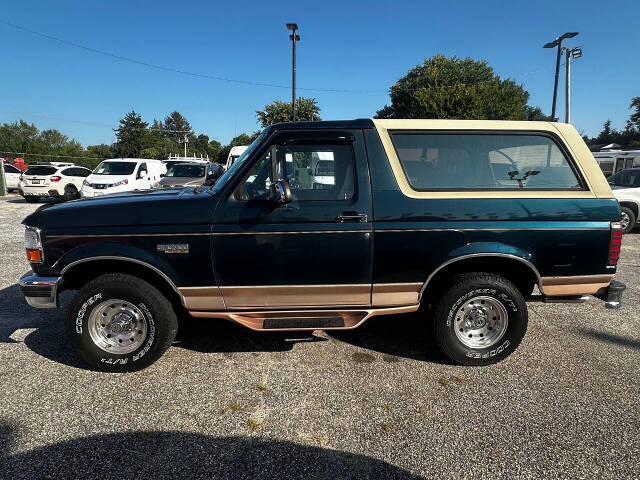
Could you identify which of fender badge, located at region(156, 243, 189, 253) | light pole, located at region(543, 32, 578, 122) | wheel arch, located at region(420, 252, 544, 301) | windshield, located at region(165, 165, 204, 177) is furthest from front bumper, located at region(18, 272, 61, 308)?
light pole, located at region(543, 32, 578, 122)

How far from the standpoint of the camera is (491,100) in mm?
34625

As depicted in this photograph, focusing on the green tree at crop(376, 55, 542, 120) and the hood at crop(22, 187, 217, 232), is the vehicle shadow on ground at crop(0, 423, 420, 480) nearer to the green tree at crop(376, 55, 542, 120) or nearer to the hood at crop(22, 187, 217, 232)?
the hood at crop(22, 187, 217, 232)

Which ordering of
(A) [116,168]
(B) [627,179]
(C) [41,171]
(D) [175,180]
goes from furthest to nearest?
(C) [41,171]
(A) [116,168]
(D) [175,180]
(B) [627,179]

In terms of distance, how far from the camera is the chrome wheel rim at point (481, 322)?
3.26m

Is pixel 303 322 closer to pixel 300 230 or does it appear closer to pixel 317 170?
pixel 300 230

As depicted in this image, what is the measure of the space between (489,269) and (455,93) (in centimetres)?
3408

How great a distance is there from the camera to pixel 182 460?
2215mm

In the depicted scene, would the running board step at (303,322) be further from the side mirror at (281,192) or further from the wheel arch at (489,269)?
the side mirror at (281,192)

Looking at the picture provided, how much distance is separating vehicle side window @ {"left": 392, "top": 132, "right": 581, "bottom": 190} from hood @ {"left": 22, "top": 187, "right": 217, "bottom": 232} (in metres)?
1.72

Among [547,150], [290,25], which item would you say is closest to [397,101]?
[290,25]

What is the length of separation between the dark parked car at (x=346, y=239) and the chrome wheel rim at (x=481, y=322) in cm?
2

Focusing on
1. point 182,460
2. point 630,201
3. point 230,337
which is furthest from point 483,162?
point 630,201

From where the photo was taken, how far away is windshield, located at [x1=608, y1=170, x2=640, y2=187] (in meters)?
9.89

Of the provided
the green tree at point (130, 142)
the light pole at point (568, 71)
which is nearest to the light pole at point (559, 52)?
the light pole at point (568, 71)
